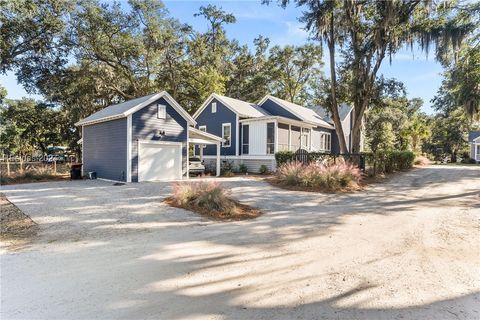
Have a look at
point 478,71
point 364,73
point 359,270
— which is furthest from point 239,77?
point 359,270

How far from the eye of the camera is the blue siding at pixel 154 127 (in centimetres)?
1449

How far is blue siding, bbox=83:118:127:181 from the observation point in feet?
48.1

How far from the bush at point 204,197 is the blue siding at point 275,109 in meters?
14.7

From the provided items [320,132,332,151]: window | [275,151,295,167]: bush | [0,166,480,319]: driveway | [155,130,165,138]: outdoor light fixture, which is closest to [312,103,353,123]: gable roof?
[320,132,332,151]: window

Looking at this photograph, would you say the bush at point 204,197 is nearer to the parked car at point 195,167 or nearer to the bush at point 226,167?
the parked car at point 195,167

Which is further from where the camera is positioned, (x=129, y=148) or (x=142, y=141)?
(x=142, y=141)

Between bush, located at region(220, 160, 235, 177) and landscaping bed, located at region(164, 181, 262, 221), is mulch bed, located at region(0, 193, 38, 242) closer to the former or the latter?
landscaping bed, located at region(164, 181, 262, 221)

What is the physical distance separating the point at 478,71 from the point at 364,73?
5548 mm

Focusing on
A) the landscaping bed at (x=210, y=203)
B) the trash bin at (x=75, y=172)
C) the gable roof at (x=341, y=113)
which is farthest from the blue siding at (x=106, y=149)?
the gable roof at (x=341, y=113)

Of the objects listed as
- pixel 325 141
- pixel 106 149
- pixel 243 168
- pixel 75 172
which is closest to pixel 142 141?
pixel 106 149

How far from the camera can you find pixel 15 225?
21.8 feet

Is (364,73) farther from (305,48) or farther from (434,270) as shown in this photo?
A: (305,48)

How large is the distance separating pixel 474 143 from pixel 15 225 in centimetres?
4352

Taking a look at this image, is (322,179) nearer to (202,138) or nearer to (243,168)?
(202,138)
